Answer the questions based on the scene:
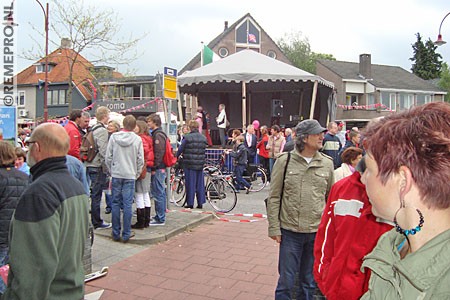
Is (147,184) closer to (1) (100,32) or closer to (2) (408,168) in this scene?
(2) (408,168)

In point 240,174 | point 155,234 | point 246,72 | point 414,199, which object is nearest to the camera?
point 414,199

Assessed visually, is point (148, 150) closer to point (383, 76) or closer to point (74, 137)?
point (74, 137)

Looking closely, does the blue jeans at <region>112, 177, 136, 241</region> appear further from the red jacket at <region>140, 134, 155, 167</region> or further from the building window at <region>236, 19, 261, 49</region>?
the building window at <region>236, 19, 261, 49</region>

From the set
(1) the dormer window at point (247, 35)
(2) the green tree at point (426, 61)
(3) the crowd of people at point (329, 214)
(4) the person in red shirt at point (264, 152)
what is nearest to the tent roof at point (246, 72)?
(4) the person in red shirt at point (264, 152)

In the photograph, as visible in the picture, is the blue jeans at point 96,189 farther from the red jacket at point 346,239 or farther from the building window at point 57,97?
the building window at point 57,97

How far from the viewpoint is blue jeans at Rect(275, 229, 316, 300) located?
139 inches

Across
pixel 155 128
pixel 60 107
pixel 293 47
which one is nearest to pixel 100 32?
pixel 155 128

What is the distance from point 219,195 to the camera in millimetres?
9227

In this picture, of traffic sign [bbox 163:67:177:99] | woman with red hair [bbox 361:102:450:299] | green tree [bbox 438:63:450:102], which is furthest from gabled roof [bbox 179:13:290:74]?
woman with red hair [bbox 361:102:450:299]

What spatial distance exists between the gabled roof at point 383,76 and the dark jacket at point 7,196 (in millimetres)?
42227

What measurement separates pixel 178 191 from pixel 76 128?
154 inches

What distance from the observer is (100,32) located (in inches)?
857

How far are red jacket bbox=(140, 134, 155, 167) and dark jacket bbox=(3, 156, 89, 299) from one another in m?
4.63

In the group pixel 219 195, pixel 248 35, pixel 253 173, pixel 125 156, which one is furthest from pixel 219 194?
pixel 248 35
